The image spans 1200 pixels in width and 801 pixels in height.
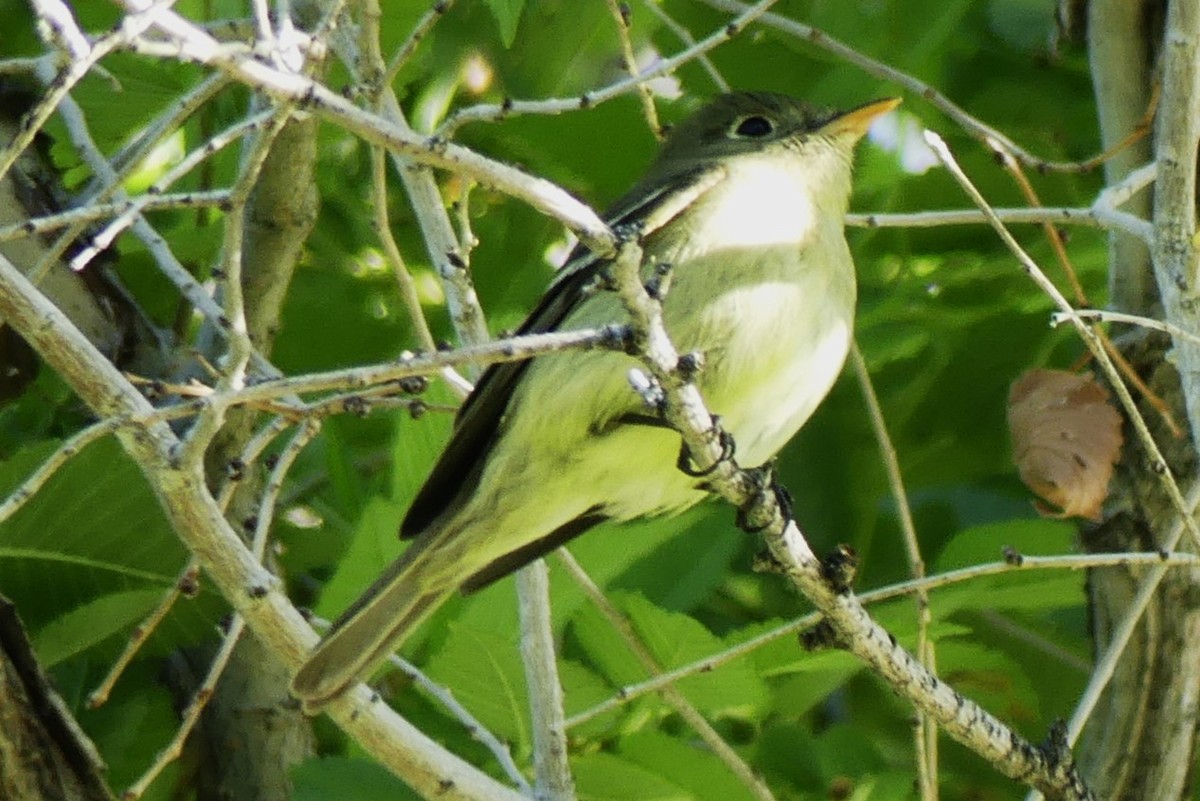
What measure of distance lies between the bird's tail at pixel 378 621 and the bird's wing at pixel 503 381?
3.4 inches

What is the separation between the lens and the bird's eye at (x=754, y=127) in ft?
15.5

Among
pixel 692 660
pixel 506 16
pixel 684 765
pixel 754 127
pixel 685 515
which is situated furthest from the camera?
pixel 754 127

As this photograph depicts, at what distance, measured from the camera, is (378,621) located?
3.80 m

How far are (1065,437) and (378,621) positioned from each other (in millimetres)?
1549

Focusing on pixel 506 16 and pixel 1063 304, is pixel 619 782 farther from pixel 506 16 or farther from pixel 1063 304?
pixel 506 16

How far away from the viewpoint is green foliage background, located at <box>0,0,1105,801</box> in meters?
4.02

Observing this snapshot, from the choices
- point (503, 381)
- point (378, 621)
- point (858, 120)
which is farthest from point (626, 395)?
point (858, 120)

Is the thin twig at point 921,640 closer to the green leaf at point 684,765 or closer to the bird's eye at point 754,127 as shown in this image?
the green leaf at point 684,765

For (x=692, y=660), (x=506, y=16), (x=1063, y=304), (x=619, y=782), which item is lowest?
(x=619, y=782)

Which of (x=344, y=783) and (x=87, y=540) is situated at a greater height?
(x=87, y=540)

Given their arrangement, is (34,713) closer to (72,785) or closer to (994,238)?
(72,785)

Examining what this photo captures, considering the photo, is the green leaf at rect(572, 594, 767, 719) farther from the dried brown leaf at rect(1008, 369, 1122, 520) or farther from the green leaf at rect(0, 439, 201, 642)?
the green leaf at rect(0, 439, 201, 642)

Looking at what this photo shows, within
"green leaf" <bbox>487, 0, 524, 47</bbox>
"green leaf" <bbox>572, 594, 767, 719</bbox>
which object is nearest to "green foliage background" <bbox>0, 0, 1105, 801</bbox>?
"green leaf" <bbox>572, 594, 767, 719</bbox>

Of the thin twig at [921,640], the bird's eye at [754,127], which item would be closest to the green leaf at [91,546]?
the thin twig at [921,640]
